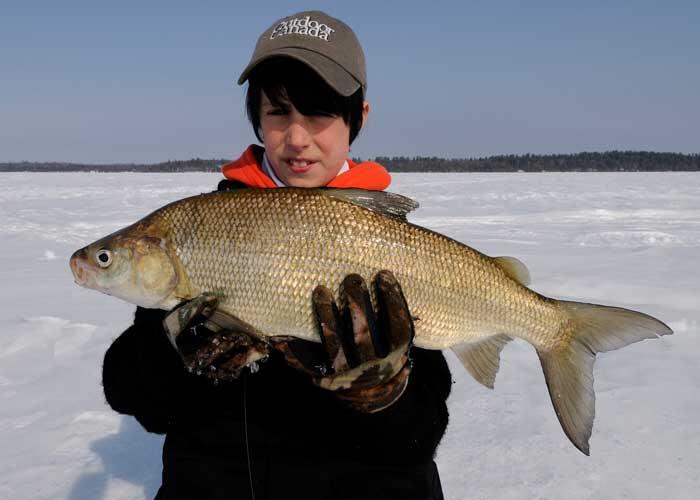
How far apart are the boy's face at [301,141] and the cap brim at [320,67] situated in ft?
0.40

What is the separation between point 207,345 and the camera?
1943 millimetres

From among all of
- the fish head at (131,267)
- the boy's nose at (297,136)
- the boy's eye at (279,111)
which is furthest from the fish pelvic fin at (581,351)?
the fish head at (131,267)

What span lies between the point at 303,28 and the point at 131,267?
3.82 feet

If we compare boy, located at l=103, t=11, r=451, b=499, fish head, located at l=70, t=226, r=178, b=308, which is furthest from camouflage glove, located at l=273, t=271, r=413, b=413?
fish head, located at l=70, t=226, r=178, b=308

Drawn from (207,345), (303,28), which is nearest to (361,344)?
(207,345)

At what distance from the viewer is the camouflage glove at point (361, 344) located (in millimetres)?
1882

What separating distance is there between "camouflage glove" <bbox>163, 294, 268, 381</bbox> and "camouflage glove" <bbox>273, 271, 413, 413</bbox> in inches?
4.4

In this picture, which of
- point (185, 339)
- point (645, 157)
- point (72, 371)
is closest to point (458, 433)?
point (185, 339)

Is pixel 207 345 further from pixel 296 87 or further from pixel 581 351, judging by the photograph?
pixel 581 351

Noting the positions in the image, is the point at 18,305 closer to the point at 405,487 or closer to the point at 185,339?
the point at 185,339

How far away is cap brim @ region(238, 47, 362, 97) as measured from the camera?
6.81 feet

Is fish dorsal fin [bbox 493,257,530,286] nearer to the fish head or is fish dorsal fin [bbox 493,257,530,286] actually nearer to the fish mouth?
the fish head

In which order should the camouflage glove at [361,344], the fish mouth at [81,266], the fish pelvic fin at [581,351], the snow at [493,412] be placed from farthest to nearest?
the snow at [493,412] → the fish mouth at [81,266] → the fish pelvic fin at [581,351] → the camouflage glove at [361,344]

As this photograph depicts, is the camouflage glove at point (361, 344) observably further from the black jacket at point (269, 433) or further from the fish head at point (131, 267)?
the fish head at point (131, 267)
